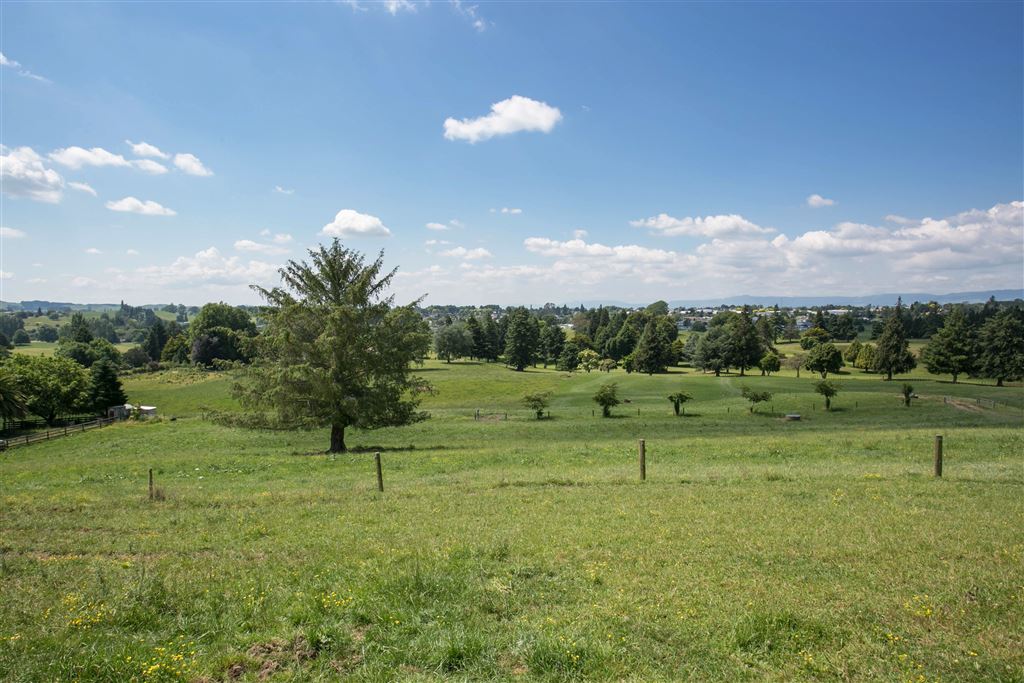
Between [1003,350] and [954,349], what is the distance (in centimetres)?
570

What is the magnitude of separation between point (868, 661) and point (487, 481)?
44.8ft

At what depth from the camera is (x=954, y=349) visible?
258 ft

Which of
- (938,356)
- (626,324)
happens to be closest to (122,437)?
(938,356)

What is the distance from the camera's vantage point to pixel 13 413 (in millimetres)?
48656

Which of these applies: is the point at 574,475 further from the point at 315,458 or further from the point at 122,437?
the point at 122,437

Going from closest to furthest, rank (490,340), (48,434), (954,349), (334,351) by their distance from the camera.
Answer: (334,351) < (48,434) < (954,349) < (490,340)

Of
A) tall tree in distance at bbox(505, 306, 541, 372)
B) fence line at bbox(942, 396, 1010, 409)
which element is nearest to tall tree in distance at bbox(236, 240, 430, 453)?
fence line at bbox(942, 396, 1010, 409)

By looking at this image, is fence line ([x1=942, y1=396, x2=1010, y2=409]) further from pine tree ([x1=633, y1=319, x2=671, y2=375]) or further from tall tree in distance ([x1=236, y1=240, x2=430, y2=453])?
tall tree in distance ([x1=236, y1=240, x2=430, y2=453])

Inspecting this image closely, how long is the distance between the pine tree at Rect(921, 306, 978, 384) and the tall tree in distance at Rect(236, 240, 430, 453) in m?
84.7

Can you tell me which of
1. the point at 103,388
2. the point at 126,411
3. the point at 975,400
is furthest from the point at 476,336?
the point at 975,400

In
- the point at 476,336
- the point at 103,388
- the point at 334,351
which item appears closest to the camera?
the point at 334,351

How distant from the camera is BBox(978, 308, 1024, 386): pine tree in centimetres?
7519

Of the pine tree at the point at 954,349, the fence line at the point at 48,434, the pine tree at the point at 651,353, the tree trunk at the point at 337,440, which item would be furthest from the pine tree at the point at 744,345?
the fence line at the point at 48,434

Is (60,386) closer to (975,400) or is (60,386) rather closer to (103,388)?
(103,388)
